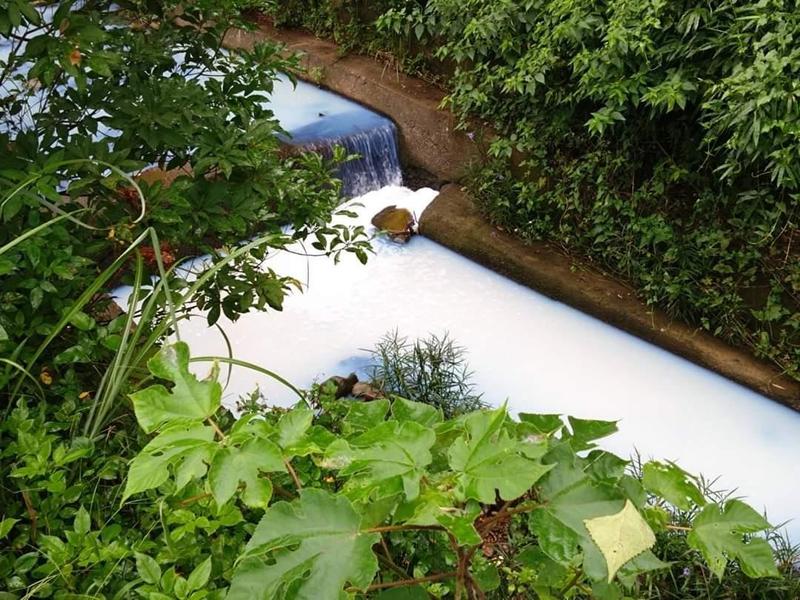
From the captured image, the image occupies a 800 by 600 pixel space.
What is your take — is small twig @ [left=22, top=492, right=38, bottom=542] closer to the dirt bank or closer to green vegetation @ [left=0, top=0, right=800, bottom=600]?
green vegetation @ [left=0, top=0, right=800, bottom=600]

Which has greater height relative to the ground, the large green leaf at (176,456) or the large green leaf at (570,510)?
the large green leaf at (570,510)

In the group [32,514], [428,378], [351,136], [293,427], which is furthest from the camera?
[351,136]

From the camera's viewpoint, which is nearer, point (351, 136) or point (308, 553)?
point (308, 553)

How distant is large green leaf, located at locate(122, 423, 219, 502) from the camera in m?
0.77

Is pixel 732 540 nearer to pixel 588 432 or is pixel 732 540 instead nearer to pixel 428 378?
pixel 588 432

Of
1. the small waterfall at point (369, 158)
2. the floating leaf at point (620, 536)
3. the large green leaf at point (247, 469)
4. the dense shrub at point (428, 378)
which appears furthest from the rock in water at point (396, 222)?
the floating leaf at point (620, 536)

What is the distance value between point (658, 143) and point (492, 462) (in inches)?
146

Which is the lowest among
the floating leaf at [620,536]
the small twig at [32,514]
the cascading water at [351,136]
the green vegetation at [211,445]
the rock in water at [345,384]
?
the rock in water at [345,384]

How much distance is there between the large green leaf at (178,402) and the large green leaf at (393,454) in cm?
19

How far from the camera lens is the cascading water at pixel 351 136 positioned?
533 cm

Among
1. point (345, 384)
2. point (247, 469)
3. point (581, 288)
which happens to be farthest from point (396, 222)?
point (247, 469)

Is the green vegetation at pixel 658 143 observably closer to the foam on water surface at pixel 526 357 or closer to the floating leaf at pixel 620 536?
the foam on water surface at pixel 526 357

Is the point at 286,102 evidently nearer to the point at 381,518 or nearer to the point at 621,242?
the point at 621,242

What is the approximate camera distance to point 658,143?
398cm
